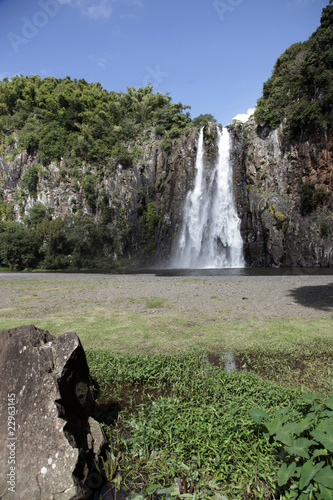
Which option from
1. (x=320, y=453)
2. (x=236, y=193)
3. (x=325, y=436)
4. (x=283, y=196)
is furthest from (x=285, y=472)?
(x=236, y=193)

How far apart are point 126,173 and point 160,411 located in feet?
157

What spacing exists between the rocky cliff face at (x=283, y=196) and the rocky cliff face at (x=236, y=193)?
99mm

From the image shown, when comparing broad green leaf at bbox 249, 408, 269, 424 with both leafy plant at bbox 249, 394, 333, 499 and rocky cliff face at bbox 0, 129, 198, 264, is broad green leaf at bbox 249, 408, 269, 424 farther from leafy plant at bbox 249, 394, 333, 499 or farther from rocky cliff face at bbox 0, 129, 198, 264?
rocky cliff face at bbox 0, 129, 198, 264

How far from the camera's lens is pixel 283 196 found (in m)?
35.0

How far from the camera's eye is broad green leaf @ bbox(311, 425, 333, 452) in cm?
250

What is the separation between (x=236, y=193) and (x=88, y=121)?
3715 cm

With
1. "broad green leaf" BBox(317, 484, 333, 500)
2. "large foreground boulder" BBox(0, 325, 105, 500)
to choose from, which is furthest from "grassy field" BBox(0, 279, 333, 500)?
"large foreground boulder" BBox(0, 325, 105, 500)

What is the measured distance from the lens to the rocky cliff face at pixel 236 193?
3228 cm

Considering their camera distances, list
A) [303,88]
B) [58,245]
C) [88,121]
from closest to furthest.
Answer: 1. [303,88]
2. [58,245]
3. [88,121]

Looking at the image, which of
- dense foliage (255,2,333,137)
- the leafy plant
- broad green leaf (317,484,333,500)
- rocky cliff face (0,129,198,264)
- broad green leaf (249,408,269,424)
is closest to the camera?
broad green leaf (317,484,333,500)

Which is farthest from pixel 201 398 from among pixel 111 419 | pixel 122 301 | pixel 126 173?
pixel 126 173

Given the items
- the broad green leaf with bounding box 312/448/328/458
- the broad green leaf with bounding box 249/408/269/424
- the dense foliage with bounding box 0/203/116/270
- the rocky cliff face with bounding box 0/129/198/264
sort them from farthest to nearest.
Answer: the rocky cliff face with bounding box 0/129/198/264 → the dense foliage with bounding box 0/203/116/270 → the broad green leaf with bounding box 249/408/269/424 → the broad green leaf with bounding box 312/448/328/458

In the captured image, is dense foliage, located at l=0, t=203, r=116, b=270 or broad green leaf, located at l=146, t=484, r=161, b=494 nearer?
broad green leaf, located at l=146, t=484, r=161, b=494

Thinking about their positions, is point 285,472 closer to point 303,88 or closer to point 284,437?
point 284,437
